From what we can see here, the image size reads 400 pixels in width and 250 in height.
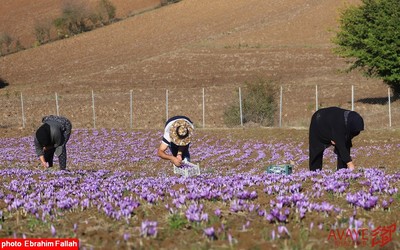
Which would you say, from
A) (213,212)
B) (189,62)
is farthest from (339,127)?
(189,62)

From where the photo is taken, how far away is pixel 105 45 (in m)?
86.2

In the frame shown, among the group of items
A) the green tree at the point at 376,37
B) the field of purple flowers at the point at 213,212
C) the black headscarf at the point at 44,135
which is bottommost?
the field of purple flowers at the point at 213,212

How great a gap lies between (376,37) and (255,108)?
52.6 ft

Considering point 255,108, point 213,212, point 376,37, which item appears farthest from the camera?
point 376,37

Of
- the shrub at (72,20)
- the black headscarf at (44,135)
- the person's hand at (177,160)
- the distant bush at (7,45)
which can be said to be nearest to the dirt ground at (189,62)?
the distant bush at (7,45)

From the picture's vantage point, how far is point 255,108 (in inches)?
1431

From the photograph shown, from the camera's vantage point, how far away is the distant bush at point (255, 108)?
36.1 m

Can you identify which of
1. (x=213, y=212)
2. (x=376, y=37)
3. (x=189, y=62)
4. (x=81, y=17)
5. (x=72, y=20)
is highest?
(x=81, y=17)

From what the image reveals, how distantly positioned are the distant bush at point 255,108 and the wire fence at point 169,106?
60 cm

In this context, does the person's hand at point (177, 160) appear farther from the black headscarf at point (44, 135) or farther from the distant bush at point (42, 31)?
the distant bush at point (42, 31)

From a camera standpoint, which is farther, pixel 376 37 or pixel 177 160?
pixel 376 37

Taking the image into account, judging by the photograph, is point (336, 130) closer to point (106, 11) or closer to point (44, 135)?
point (44, 135)

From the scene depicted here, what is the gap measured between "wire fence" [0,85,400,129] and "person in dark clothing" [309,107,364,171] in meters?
22.9

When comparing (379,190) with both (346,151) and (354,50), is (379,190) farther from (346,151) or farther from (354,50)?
(354,50)
